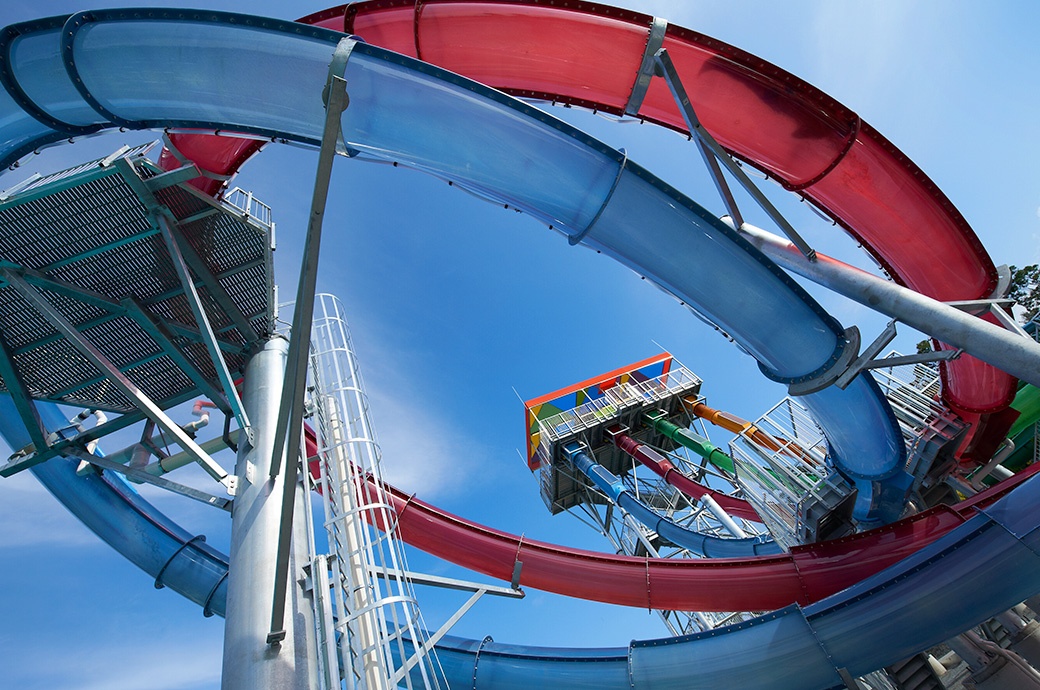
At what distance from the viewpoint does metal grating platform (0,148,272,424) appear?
6.54 m

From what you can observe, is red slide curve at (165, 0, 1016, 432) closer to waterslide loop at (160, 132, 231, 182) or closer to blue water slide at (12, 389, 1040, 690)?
waterslide loop at (160, 132, 231, 182)

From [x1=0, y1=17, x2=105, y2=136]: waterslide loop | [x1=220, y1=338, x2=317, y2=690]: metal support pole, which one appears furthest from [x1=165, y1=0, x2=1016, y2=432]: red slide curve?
[x1=220, y1=338, x2=317, y2=690]: metal support pole

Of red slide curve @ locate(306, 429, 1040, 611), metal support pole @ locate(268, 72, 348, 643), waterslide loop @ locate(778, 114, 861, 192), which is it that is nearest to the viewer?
metal support pole @ locate(268, 72, 348, 643)

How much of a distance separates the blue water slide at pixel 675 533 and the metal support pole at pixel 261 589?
28.9 ft

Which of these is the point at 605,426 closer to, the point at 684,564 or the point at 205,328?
the point at 684,564

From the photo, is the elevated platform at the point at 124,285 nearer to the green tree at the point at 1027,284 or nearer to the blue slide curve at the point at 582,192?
the blue slide curve at the point at 582,192

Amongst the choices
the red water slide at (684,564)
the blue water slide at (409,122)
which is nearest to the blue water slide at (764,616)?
the red water slide at (684,564)

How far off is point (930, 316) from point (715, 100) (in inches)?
140

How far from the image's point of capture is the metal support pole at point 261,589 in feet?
15.8

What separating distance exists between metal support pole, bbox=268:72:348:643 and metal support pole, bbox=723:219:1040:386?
18.2 ft

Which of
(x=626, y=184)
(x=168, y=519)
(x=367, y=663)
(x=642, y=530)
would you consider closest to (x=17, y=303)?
(x=168, y=519)

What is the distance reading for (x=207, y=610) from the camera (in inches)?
365

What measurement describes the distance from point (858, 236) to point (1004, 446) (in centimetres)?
576

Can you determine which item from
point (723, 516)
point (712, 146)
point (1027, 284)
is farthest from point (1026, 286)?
point (712, 146)
